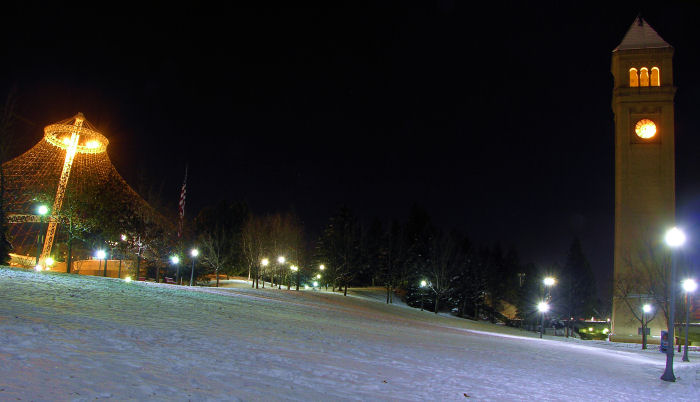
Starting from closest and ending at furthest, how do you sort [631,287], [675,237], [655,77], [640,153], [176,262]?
[675,237]
[176,262]
[631,287]
[640,153]
[655,77]

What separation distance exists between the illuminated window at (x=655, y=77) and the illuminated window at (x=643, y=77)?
0.51 meters

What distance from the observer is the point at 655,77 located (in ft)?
193

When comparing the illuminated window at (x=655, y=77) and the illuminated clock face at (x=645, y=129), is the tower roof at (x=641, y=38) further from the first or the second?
the illuminated clock face at (x=645, y=129)

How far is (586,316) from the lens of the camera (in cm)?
9219

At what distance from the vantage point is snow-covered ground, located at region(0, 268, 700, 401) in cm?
797

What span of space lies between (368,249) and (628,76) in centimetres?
4090

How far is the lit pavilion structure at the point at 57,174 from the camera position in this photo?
34312 millimetres

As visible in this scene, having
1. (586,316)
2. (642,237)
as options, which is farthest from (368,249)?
(586,316)

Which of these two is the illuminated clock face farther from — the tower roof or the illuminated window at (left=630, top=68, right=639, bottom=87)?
the tower roof

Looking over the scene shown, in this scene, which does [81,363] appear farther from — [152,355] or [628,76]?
[628,76]

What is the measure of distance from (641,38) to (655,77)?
579cm

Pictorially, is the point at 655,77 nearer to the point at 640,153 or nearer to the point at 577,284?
the point at 640,153

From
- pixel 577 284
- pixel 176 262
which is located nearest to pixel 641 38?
pixel 577 284

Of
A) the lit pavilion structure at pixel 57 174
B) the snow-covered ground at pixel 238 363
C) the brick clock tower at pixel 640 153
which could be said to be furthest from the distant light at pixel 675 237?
the brick clock tower at pixel 640 153
